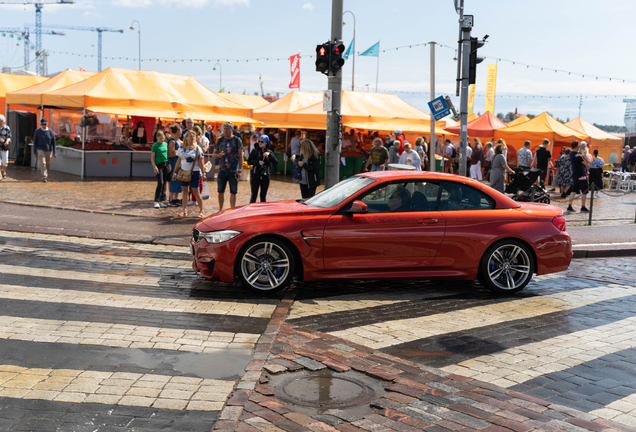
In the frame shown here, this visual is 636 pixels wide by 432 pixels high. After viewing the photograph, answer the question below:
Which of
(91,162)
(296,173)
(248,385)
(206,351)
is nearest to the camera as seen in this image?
(248,385)

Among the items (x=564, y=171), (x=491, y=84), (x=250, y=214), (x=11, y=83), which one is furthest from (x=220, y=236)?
(x=491, y=84)

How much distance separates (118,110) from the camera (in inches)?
864

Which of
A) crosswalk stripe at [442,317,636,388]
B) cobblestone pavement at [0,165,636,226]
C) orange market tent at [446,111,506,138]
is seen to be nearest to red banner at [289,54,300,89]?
orange market tent at [446,111,506,138]

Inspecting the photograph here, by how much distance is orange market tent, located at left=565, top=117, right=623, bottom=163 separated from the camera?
29.4m

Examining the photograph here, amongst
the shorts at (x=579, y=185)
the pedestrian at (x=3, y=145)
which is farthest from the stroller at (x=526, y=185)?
the pedestrian at (x=3, y=145)

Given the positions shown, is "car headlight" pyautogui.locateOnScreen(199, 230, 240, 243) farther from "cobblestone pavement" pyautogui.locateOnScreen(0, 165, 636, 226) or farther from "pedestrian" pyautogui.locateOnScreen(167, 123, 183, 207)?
"pedestrian" pyautogui.locateOnScreen(167, 123, 183, 207)

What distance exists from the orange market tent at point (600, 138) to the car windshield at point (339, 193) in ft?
77.2

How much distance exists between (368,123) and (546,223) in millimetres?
17519

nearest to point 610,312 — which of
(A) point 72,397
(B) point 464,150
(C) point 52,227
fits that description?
(A) point 72,397

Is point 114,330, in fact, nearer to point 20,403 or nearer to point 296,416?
point 20,403

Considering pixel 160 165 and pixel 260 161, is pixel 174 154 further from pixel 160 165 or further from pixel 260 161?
pixel 260 161

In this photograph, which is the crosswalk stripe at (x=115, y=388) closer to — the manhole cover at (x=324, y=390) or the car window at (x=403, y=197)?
the manhole cover at (x=324, y=390)

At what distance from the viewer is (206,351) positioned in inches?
209

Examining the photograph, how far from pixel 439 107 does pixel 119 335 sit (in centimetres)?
1122
